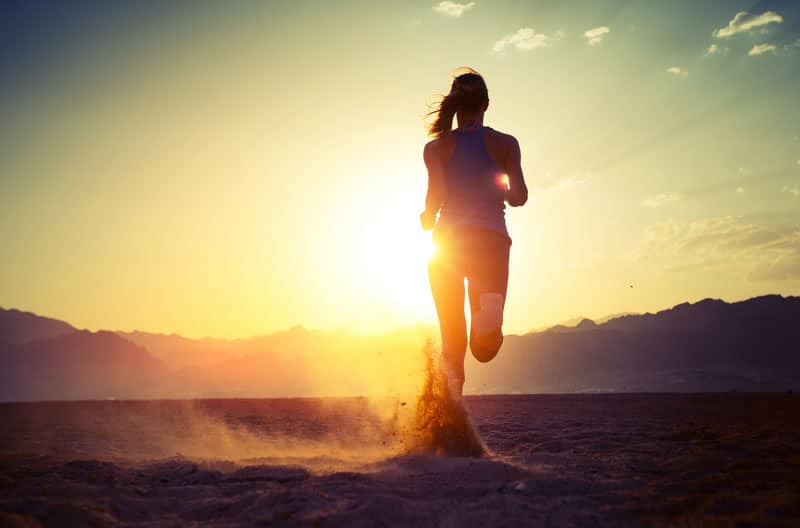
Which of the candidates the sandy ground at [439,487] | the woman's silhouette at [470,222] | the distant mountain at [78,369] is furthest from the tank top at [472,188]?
the distant mountain at [78,369]

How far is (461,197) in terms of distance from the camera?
4324mm

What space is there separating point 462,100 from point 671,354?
122882 millimetres

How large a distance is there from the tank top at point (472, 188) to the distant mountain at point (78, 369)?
161326 mm

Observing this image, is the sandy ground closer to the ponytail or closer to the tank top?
the tank top

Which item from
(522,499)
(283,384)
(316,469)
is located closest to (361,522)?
(522,499)

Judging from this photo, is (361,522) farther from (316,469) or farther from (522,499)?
(316,469)

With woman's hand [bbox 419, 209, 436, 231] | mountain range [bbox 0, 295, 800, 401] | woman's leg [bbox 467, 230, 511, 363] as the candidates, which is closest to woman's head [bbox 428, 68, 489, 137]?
woman's hand [bbox 419, 209, 436, 231]

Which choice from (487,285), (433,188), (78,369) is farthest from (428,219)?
(78,369)

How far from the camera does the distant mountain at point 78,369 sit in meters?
150

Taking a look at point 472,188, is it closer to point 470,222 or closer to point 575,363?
point 470,222

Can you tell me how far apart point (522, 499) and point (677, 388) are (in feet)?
326

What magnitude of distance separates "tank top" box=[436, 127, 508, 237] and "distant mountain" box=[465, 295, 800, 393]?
96.9 m

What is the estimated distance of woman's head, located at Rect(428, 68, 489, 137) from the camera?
4633 millimetres

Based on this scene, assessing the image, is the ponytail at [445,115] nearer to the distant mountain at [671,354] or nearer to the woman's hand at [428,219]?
the woman's hand at [428,219]
